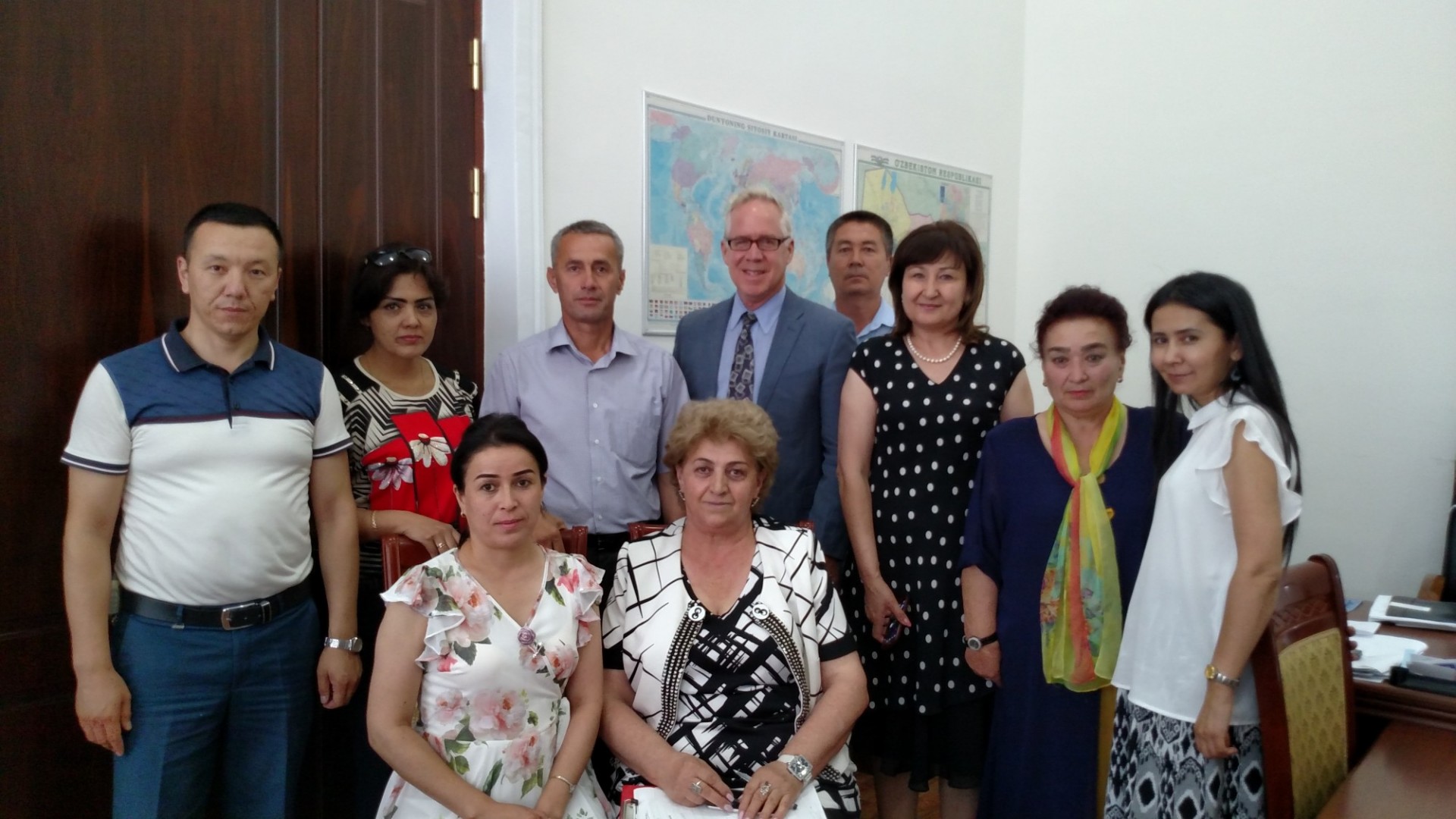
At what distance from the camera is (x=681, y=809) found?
5.50ft

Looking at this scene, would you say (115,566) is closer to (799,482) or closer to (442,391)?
(442,391)

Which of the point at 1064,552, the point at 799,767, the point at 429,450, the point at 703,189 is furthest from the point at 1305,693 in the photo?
the point at 703,189

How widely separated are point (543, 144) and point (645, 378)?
2.80 ft

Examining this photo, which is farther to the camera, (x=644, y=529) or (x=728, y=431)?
(x=644, y=529)

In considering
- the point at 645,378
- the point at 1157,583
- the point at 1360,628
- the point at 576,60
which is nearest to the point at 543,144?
the point at 576,60

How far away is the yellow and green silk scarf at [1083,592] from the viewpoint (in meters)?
1.92

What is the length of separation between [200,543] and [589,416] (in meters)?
0.87

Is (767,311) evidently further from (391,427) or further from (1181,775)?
(1181,775)

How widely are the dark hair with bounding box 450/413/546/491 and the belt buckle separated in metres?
0.44

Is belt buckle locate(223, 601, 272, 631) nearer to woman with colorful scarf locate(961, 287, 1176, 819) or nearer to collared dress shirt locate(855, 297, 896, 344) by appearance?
woman with colorful scarf locate(961, 287, 1176, 819)

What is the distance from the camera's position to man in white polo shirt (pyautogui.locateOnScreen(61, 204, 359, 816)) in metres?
1.62

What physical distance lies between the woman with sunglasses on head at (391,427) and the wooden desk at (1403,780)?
1656 millimetres

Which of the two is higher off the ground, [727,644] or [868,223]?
[868,223]

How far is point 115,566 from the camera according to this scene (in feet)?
5.73
